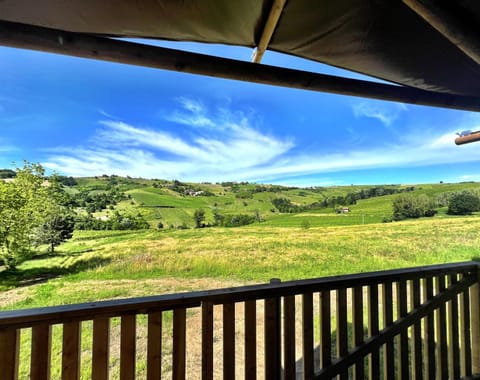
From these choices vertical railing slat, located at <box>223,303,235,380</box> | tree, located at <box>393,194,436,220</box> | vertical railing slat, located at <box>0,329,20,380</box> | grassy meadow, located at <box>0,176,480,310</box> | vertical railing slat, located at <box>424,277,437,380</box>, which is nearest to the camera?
vertical railing slat, located at <box>0,329,20,380</box>

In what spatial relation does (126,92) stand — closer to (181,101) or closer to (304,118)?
(181,101)

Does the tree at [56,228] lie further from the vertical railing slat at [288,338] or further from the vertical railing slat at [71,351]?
the vertical railing slat at [288,338]

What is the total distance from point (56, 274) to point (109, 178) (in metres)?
3.59

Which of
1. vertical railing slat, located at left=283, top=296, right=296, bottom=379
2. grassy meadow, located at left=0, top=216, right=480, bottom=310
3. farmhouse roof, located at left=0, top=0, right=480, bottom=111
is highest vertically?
farmhouse roof, located at left=0, top=0, right=480, bottom=111

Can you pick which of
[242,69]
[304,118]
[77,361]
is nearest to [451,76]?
[242,69]

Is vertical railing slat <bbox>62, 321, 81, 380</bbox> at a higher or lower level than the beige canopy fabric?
lower

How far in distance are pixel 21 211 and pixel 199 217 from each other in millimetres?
6097

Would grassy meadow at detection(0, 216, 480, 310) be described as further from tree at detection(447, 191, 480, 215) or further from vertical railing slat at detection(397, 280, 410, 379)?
vertical railing slat at detection(397, 280, 410, 379)

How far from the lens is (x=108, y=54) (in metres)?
0.95

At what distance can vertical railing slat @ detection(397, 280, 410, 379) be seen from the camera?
131 centimetres

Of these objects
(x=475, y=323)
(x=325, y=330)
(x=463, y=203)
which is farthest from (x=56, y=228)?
(x=463, y=203)

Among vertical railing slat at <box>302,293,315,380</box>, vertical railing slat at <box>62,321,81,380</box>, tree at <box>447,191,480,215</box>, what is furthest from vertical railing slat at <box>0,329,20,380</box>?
tree at <box>447,191,480,215</box>

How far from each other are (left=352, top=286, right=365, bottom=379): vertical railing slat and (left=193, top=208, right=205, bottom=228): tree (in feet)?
30.5

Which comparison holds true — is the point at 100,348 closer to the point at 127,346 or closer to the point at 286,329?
the point at 127,346
